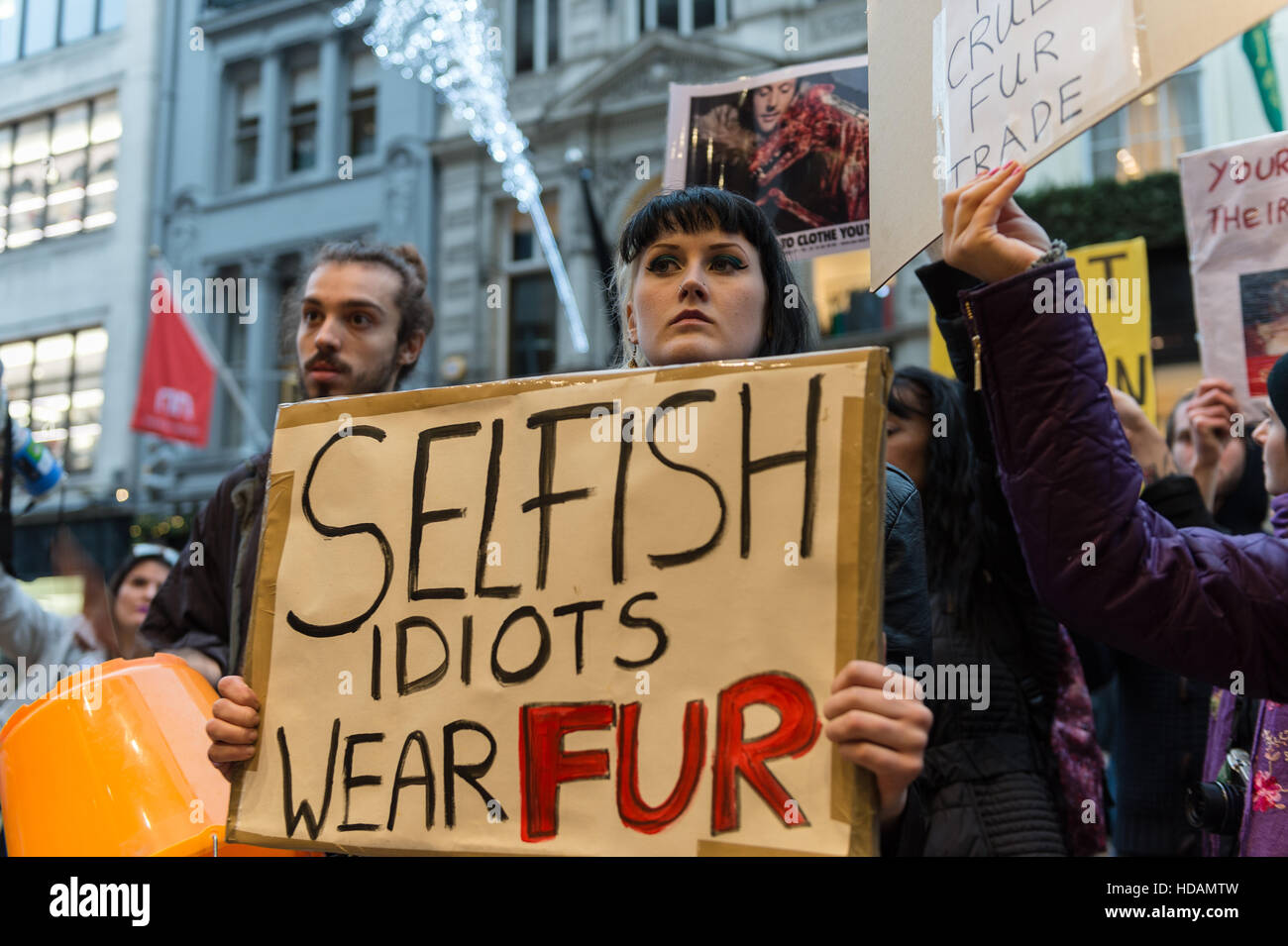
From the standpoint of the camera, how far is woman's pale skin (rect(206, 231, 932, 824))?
120 centimetres

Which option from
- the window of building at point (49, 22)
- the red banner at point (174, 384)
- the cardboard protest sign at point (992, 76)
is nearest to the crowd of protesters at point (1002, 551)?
the cardboard protest sign at point (992, 76)

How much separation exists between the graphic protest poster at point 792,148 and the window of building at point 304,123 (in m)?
14.0

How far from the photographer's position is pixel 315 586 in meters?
1.55

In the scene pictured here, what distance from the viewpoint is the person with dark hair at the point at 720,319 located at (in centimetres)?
152

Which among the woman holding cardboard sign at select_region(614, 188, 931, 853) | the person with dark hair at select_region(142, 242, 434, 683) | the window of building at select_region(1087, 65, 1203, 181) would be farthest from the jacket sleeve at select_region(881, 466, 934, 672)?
the window of building at select_region(1087, 65, 1203, 181)

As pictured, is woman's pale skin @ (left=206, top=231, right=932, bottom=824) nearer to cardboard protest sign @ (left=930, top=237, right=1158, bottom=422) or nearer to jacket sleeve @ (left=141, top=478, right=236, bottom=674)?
jacket sleeve @ (left=141, top=478, right=236, bottom=674)

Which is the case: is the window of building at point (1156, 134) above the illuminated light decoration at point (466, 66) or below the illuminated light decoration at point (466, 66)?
below

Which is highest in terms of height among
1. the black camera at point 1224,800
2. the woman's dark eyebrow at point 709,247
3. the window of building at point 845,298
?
the window of building at point 845,298

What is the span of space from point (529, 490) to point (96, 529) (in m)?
15.5

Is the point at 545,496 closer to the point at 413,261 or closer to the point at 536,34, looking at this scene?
the point at 413,261

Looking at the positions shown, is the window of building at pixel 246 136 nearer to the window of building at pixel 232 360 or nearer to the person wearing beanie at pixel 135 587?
the window of building at pixel 232 360

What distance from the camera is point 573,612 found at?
1.38 metres
